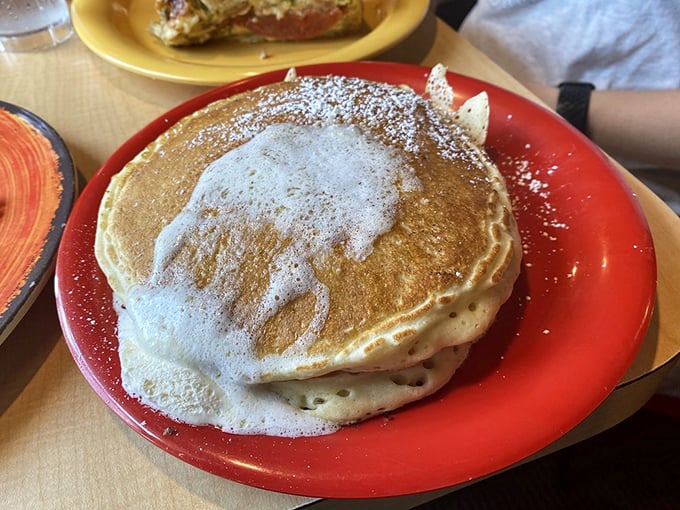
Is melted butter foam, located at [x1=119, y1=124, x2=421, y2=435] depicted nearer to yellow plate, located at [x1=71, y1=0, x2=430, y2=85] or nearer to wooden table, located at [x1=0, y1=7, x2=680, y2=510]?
wooden table, located at [x1=0, y1=7, x2=680, y2=510]

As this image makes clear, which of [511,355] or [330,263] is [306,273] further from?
[511,355]

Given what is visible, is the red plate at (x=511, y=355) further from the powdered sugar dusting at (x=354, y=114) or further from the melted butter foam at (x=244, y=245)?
the powdered sugar dusting at (x=354, y=114)

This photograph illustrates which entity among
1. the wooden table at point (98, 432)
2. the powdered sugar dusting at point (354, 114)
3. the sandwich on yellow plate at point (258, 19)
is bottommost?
the wooden table at point (98, 432)

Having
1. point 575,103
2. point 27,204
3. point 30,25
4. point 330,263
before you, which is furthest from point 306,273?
point 30,25

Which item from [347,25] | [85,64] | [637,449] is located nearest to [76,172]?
[85,64]

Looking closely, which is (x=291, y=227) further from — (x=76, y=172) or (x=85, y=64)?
(x=85, y=64)

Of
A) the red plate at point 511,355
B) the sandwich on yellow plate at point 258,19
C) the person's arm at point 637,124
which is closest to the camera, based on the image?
the red plate at point 511,355

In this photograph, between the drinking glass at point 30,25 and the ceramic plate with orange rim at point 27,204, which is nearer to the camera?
the ceramic plate with orange rim at point 27,204

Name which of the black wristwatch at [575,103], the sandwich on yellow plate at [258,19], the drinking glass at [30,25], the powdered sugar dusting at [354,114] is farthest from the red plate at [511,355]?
the drinking glass at [30,25]
